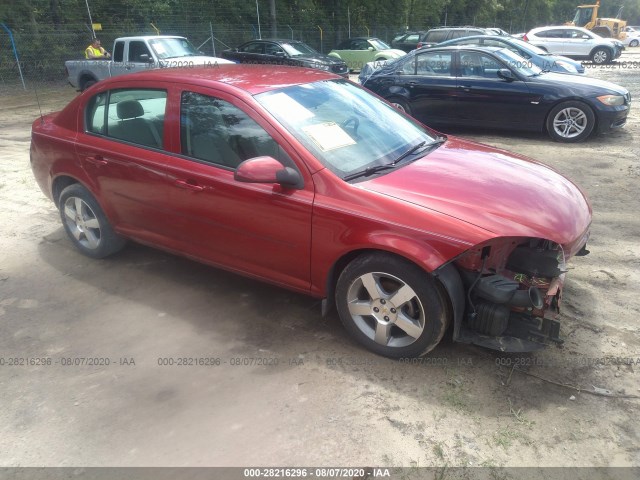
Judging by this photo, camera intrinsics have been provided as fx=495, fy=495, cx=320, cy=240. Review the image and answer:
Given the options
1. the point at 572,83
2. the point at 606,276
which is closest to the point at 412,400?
the point at 606,276

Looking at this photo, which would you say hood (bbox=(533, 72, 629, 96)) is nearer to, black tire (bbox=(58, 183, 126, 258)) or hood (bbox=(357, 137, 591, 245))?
hood (bbox=(357, 137, 591, 245))

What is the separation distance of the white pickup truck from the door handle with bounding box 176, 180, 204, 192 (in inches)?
391

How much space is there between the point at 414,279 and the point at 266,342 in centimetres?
112

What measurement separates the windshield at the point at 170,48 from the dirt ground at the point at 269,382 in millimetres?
9855

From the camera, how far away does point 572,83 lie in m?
7.77

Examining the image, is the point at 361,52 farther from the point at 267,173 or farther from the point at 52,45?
the point at 267,173

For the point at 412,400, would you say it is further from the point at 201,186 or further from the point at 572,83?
the point at 572,83

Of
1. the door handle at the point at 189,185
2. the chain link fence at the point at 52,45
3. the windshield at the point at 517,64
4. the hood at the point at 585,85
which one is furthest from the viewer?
the chain link fence at the point at 52,45

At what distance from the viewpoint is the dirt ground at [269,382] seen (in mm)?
2465

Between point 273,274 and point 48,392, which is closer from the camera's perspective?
point 48,392

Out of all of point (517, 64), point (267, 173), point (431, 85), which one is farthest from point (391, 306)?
point (517, 64)

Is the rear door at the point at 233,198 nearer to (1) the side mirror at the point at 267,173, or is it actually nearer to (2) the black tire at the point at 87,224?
(1) the side mirror at the point at 267,173

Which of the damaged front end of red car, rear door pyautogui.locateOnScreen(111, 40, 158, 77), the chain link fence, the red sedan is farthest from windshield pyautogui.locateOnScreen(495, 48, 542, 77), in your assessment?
the chain link fence

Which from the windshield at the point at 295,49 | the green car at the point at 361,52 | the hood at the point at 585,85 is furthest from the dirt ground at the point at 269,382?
the green car at the point at 361,52
